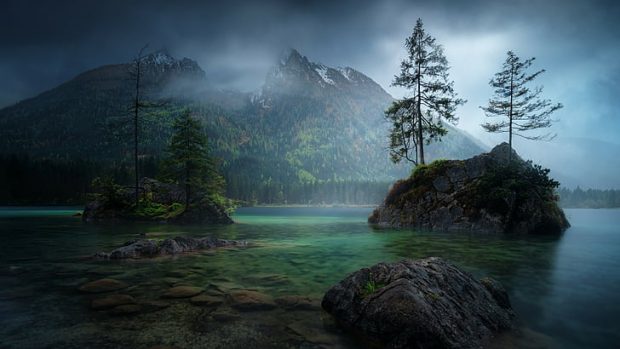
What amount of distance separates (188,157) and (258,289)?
35117mm

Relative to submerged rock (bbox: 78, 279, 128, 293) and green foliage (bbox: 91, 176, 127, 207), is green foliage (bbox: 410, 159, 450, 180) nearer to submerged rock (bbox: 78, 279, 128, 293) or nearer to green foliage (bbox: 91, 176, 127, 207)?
submerged rock (bbox: 78, 279, 128, 293)

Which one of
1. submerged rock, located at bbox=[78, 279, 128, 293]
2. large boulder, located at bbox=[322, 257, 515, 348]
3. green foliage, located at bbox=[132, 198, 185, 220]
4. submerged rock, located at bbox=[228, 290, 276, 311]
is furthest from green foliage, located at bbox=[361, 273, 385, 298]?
green foliage, located at bbox=[132, 198, 185, 220]

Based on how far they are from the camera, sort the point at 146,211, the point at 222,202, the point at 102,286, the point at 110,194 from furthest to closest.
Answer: the point at 222,202 < the point at 146,211 < the point at 110,194 < the point at 102,286

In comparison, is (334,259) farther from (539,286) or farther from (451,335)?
(451,335)

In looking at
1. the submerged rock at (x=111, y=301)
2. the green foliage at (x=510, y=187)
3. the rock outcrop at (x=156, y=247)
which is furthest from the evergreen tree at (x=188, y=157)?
the submerged rock at (x=111, y=301)

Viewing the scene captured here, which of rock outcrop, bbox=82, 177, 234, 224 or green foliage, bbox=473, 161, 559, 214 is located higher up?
green foliage, bbox=473, 161, 559, 214

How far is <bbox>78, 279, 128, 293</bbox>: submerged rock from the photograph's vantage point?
9.98 m

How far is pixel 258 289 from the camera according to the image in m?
10.5

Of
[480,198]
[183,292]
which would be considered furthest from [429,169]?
[183,292]

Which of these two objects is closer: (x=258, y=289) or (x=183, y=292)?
(x=183, y=292)

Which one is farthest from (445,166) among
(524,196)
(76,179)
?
(76,179)

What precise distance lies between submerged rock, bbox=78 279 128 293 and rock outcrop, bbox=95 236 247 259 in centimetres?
548

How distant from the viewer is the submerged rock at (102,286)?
32.7 ft

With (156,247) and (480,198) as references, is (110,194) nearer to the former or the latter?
(156,247)
